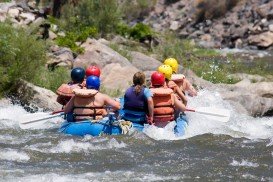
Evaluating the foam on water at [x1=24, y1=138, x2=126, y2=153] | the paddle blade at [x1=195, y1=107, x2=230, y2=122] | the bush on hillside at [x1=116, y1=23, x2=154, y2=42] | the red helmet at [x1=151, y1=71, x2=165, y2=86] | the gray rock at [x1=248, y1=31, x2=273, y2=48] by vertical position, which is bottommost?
the foam on water at [x1=24, y1=138, x2=126, y2=153]

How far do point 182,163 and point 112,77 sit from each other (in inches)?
232

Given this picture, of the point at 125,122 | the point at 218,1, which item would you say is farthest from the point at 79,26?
the point at 218,1

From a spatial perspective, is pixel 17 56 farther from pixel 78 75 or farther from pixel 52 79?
pixel 78 75

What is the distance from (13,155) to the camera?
8344mm

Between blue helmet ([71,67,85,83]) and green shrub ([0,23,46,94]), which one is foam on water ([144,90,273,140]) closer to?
blue helmet ([71,67,85,83])

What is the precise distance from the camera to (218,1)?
3488cm

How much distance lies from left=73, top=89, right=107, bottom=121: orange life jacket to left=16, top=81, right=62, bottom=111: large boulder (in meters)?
2.21

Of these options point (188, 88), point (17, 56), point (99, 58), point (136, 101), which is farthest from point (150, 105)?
point (99, 58)

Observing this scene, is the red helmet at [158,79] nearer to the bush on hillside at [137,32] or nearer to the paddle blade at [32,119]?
the paddle blade at [32,119]

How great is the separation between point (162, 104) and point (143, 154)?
67.8 inches

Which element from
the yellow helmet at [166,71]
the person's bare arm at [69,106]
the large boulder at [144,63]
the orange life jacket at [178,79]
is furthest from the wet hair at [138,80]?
the large boulder at [144,63]

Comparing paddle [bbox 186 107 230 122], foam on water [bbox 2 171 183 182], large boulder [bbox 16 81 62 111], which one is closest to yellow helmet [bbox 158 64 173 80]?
paddle [bbox 186 107 230 122]

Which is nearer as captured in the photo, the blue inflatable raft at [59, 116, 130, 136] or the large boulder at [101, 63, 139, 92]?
the blue inflatable raft at [59, 116, 130, 136]

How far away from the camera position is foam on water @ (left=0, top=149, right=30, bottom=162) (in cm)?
816
